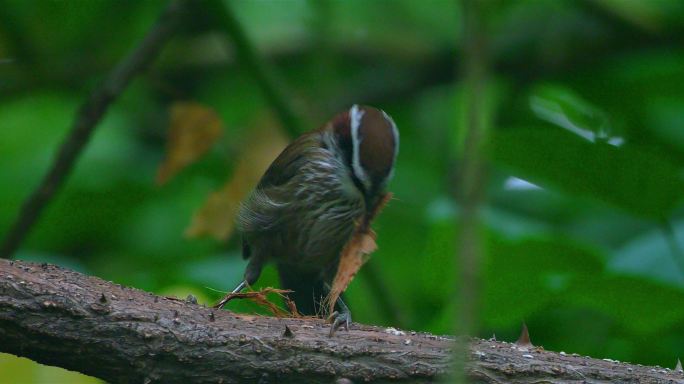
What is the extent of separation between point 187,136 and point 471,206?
321 centimetres

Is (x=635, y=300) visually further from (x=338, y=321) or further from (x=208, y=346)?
(x=208, y=346)

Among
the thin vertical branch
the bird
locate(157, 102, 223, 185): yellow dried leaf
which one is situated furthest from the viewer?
locate(157, 102, 223, 185): yellow dried leaf

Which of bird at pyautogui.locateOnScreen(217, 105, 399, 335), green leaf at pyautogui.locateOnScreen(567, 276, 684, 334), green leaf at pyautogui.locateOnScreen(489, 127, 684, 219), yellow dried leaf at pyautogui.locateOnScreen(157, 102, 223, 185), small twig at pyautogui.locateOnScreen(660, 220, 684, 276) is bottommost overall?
green leaf at pyautogui.locateOnScreen(567, 276, 684, 334)

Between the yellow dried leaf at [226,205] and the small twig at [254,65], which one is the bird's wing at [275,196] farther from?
the small twig at [254,65]

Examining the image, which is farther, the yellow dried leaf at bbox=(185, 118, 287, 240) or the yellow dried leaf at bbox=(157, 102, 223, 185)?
the yellow dried leaf at bbox=(157, 102, 223, 185)

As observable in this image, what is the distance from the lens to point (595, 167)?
3014 mm

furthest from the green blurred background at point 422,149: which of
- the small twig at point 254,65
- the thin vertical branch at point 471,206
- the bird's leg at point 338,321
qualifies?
the thin vertical branch at point 471,206

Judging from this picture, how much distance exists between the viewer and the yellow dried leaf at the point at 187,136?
4.26 metres

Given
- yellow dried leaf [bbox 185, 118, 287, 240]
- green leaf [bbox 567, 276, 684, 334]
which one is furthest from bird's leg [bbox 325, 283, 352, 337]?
yellow dried leaf [bbox 185, 118, 287, 240]

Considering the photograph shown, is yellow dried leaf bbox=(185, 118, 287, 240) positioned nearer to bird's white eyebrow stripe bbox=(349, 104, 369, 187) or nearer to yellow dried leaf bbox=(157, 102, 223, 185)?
yellow dried leaf bbox=(157, 102, 223, 185)

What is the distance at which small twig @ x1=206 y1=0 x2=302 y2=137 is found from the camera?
14.0 ft

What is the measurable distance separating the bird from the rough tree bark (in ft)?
4.06

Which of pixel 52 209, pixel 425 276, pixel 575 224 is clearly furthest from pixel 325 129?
pixel 52 209

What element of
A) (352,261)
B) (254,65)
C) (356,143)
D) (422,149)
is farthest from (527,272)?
(422,149)
